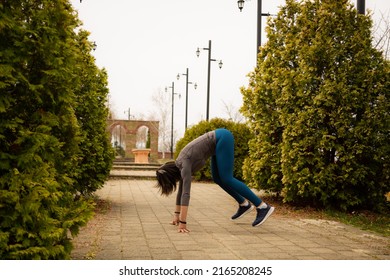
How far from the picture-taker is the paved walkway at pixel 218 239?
4488 millimetres

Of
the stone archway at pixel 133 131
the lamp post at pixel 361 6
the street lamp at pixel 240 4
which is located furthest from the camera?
the stone archway at pixel 133 131

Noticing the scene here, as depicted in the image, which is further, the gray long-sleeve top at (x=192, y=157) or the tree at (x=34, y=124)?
the gray long-sleeve top at (x=192, y=157)

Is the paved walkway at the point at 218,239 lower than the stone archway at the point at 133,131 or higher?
lower

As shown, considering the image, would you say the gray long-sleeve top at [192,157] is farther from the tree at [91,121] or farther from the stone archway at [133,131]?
the stone archway at [133,131]

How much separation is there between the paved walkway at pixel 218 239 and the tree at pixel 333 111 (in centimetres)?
138

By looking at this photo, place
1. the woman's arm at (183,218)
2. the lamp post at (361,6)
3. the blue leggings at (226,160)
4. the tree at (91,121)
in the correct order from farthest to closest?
the lamp post at (361,6)
the tree at (91,121)
the blue leggings at (226,160)
the woman's arm at (183,218)

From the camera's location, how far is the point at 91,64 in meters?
8.43

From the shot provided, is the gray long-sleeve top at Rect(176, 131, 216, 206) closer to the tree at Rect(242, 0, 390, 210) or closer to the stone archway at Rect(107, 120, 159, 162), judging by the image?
the tree at Rect(242, 0, 390, 210)

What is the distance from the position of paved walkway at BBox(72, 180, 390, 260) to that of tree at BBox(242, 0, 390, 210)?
4.52 feet

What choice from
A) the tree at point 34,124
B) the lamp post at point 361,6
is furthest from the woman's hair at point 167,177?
the lamp post at point 361,6

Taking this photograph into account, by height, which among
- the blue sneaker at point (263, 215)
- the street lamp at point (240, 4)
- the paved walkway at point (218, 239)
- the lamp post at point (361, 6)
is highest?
the street lamp at point (240, 4)

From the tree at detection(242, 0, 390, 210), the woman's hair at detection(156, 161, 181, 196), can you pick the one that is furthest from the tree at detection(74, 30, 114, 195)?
the tree at detection(242, 0, 390, 210)

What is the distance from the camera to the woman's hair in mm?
6121

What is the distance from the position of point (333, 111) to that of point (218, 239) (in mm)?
4308
